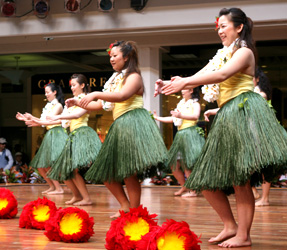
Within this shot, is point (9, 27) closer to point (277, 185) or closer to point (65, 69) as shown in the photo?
point (65, 69)

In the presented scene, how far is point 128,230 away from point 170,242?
30 cm

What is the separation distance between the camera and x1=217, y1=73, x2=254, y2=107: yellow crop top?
247cm

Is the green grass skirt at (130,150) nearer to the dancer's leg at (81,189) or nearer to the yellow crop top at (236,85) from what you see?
the yellow crop top at (236,85)

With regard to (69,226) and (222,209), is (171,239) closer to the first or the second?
(222,209)

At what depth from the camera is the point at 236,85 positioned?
247 centimetres

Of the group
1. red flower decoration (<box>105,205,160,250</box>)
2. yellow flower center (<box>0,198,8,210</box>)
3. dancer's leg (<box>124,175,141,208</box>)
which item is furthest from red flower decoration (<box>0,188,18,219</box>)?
red flower decoration (<box>105,205,160,250</box>)

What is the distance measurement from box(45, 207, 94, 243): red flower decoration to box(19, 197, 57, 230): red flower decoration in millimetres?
372

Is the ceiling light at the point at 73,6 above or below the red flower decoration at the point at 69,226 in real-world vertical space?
above

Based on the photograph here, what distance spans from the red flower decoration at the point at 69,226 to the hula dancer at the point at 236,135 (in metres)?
0.57

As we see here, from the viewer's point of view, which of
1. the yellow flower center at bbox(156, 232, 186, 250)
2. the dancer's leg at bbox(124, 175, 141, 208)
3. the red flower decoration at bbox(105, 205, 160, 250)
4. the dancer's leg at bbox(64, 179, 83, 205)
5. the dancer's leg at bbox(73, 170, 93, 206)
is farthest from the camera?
the dancer's leg at bbox(64, 179, 83, 205)

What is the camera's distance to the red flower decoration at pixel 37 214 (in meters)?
3.03

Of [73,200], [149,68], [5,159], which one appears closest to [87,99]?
[73,200]

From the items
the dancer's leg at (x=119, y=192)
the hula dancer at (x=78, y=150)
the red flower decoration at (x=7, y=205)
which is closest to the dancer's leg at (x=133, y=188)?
the dancer's leg at (x=119, y=192)

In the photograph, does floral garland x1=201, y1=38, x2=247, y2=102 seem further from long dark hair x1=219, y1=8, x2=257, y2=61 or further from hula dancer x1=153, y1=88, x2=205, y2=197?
hula dancer x1=153, y1=88, x2=205, y2=197
